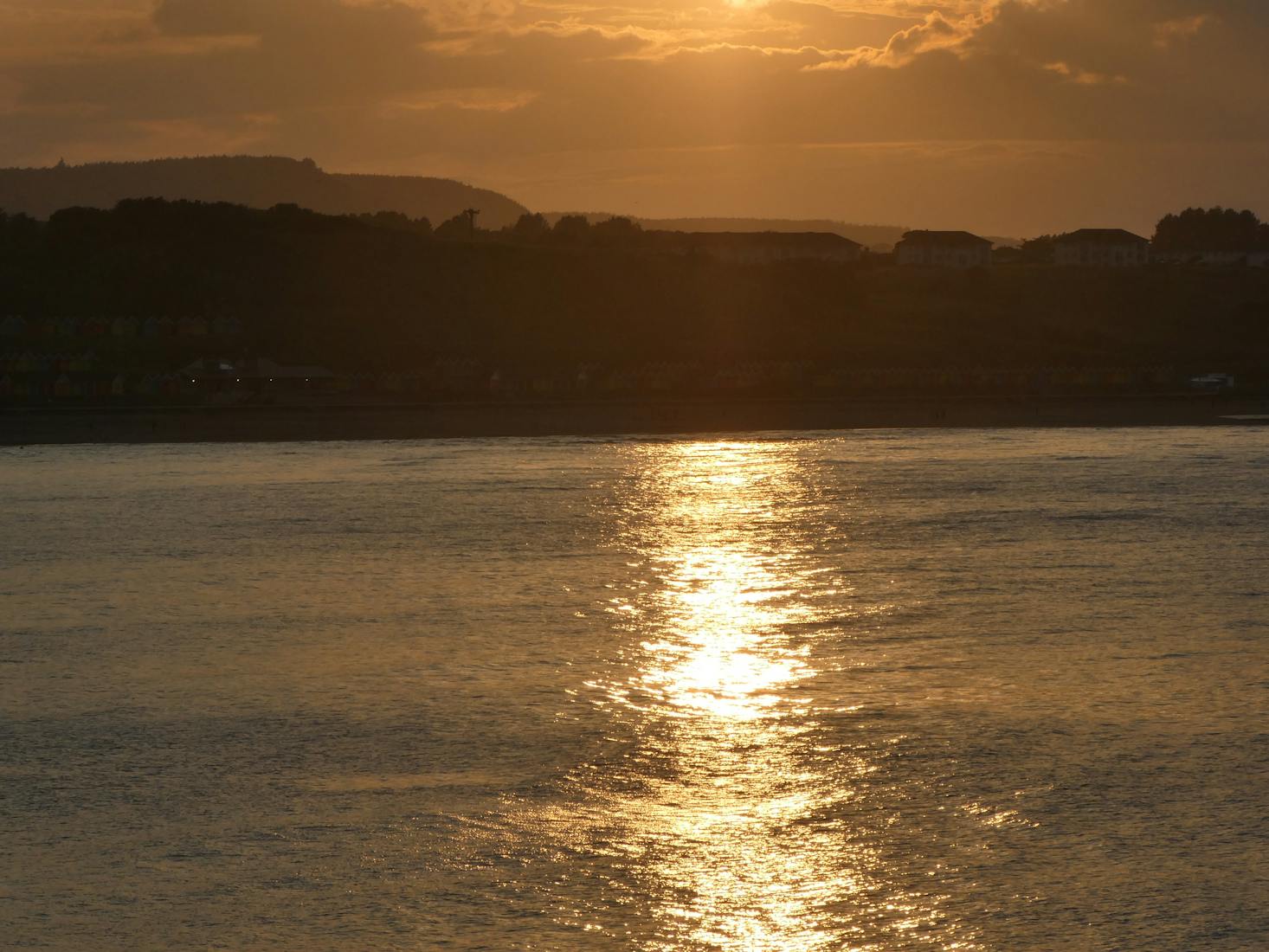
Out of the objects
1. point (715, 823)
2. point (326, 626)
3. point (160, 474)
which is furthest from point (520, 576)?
point (160, 474)

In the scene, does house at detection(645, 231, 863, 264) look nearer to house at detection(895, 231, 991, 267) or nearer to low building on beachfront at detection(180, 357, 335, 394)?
house at detection(895, 231, 991, 267)

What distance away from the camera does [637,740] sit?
15883 mm

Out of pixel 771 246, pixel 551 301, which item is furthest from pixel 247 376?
pixel 771 246

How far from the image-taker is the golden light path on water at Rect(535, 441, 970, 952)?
35.8ft

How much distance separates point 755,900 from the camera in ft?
36.6

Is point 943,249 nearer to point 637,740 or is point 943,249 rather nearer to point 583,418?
point 583,418

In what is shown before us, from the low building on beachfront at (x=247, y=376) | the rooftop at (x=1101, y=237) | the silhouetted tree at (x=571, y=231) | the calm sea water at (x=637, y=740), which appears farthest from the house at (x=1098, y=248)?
the calm sea water at (x=637, y=740)

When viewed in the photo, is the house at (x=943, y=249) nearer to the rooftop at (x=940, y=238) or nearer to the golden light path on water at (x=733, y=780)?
the rooftop at (x=940, y=238)

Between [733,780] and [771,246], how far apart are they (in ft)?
584

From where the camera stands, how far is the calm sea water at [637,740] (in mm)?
11055

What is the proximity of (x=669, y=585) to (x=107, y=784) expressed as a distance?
14.2 meters

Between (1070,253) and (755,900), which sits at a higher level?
(1070,253)

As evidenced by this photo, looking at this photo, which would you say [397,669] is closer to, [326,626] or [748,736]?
[326,626]

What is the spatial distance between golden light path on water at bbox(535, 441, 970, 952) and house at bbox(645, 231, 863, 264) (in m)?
159
